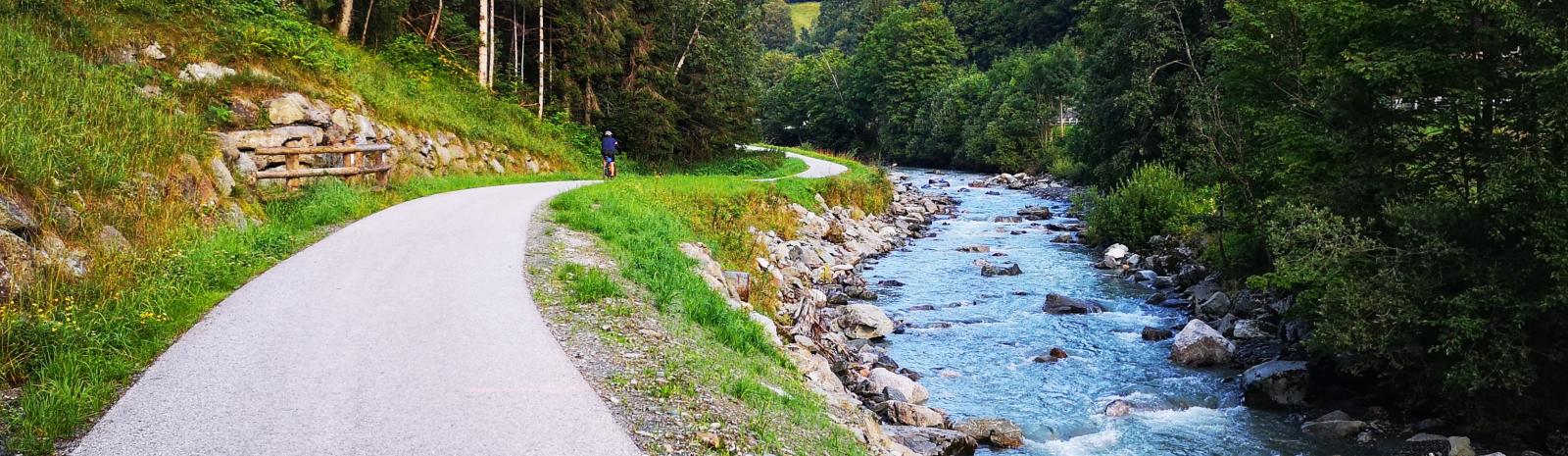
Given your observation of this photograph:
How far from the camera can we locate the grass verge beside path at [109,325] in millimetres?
5215

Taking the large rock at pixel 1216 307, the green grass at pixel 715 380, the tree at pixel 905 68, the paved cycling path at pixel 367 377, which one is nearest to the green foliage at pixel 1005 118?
the tree at pixel 905 68

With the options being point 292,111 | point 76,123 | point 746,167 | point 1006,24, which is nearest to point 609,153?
point 292,111

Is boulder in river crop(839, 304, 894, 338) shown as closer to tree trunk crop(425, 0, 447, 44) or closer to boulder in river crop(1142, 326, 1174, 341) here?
boulder in river crop(1142, 326, 1174, 341)

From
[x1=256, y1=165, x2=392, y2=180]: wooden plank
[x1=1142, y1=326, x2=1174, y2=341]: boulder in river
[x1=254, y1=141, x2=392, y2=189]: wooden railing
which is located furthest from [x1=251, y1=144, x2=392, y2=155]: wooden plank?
[x1=1142, y1=326, x2=1174, y2=341]: boulder in river

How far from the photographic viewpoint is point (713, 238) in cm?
1702

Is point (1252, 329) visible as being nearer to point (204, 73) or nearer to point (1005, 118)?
point (204, 73)

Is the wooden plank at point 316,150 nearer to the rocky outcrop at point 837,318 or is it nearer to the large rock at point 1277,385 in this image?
the rocky outcrop at point 837,318

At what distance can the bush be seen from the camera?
21.4 meters

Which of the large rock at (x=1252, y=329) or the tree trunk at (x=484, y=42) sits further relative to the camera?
the tree trunk at (x=484, y=42)

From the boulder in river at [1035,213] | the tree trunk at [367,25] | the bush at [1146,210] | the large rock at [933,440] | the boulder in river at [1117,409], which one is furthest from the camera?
the boulder in river at [1035,213]

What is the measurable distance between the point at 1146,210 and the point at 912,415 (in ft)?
50.4

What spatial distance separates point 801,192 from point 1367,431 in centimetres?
1818

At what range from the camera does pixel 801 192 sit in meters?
26.3

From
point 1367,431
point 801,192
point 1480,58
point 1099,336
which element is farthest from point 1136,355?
point 801,192
